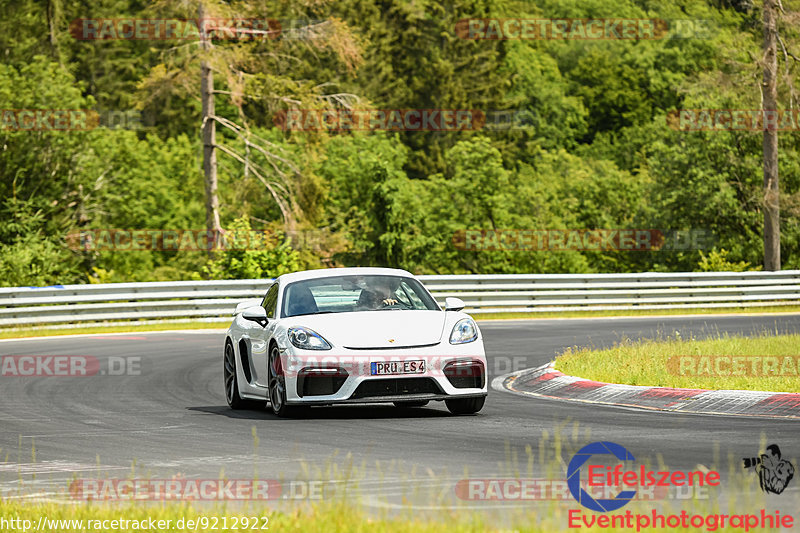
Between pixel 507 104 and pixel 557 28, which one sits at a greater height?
pixel 557 28

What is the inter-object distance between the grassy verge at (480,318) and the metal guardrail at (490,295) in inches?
7.4

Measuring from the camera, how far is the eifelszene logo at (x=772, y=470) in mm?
7125

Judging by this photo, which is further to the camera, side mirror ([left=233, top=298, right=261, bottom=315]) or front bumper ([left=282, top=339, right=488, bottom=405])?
side mirror ([left=233, top=298, right=261, bottom=315])

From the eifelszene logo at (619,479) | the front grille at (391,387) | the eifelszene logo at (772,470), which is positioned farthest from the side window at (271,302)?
the eifelszene logo at (772,470)

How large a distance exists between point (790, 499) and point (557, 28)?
4264 inches

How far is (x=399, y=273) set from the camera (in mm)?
13336

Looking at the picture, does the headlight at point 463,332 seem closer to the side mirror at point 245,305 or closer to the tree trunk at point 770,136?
the side mirror at point 245,305

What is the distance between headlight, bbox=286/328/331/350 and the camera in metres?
11.7

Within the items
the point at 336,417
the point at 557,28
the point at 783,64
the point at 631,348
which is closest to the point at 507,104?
the point at 557,28

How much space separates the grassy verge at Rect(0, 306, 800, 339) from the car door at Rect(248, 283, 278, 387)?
14.5m

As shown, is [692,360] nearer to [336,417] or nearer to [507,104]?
[336,417]
